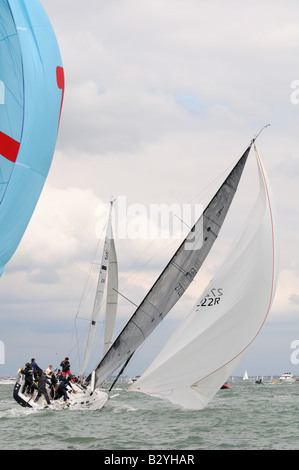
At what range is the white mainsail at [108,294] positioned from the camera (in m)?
39.9

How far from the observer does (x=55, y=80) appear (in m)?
19.5

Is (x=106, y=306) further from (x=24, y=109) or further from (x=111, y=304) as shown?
(x=24, y=109)

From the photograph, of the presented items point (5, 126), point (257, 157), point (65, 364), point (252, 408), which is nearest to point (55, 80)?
point (5, 126)

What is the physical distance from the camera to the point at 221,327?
24.1m

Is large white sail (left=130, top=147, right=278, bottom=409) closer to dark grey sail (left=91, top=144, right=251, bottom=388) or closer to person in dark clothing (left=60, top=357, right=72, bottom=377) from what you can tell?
dark grey sail (left=91, top=144, right=251, bottom=388)

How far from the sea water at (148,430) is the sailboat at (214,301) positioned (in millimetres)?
1358

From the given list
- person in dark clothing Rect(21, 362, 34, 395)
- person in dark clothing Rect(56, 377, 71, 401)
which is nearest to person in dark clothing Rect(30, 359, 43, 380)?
person in dark clothing Rect(21, 362, 34, 395)

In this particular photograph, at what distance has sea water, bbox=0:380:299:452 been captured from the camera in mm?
20531

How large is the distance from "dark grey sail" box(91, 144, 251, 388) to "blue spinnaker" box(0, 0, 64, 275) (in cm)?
752

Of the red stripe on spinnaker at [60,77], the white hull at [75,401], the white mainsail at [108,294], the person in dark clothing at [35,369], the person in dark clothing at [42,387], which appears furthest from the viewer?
the white mainsail at [108,294]

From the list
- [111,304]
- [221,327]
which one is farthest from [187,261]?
[111,304]

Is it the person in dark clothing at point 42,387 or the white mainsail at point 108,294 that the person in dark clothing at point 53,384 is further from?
the white mainsail at point 108,294

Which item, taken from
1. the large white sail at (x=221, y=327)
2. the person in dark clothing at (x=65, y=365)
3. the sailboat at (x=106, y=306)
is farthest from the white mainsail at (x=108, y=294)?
the large white sail at (x=221, y=327)

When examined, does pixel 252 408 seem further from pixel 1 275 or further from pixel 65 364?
pixel 1 275
